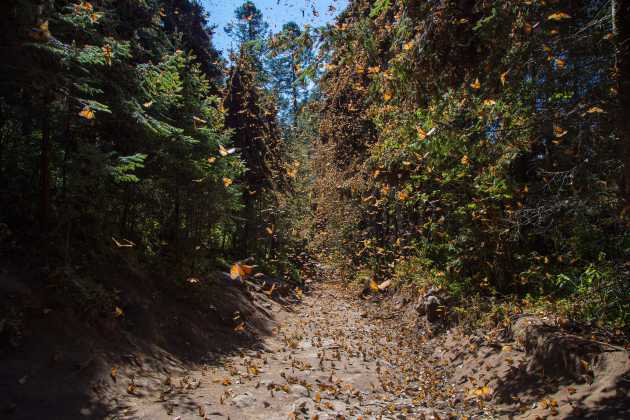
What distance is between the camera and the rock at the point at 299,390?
4820 millimetres

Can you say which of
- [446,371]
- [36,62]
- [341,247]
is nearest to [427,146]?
[446,371]

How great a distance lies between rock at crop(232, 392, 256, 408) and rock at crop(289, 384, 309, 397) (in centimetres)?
56

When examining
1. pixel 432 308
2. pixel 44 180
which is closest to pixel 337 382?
pixel 432 308

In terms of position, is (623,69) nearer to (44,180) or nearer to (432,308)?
(432,308)

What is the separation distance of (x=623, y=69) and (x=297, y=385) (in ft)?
16.1

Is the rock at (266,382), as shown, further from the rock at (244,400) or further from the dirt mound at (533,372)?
the dirt mound at (533,372)

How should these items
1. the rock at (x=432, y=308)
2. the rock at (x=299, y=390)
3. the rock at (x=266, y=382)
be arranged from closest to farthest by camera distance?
the rock at (x=299, y=390) → the rock at (x=266, y=382) → the rock at (x=432, y=308)

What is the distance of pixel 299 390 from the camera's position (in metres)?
4.96

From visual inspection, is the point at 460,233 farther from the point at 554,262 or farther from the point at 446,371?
the point at 446,371

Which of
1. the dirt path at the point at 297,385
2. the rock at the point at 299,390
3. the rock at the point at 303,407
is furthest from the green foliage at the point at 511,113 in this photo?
the rock at the point at 299,390

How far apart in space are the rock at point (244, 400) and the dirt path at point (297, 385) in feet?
0.04

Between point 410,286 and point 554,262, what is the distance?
13.0 ft

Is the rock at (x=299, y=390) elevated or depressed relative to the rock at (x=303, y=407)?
depressed

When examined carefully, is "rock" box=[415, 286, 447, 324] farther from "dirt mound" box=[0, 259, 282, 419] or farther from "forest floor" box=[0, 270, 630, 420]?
"dirt mound" box=[0, 259, 282, 419]
